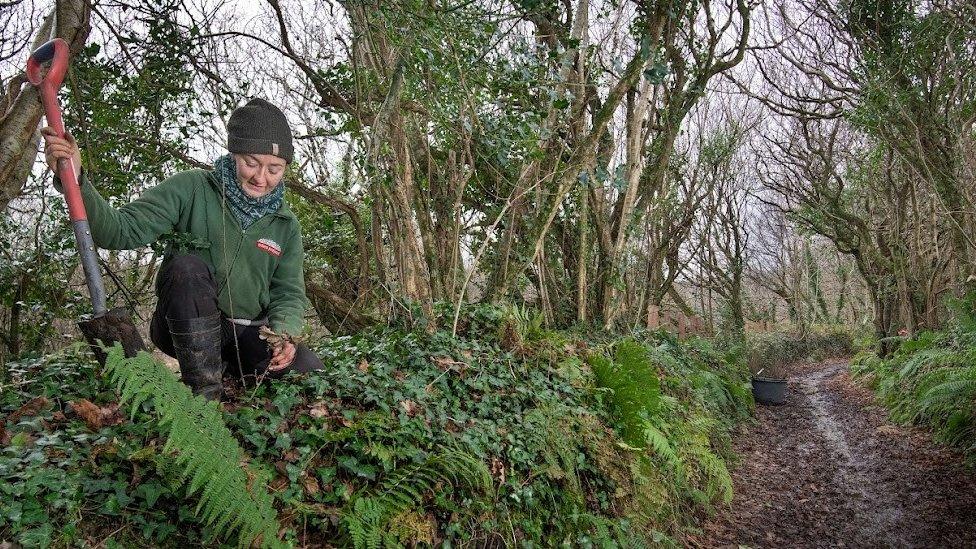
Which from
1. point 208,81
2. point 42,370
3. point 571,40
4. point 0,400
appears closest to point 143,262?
point 208,81

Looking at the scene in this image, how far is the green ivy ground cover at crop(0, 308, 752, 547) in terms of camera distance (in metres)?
2.00

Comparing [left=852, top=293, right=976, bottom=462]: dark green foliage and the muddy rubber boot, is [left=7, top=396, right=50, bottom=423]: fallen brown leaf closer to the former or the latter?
the muddy rubber boot

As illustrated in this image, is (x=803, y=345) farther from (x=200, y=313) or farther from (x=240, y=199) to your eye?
(x=200, y=313)

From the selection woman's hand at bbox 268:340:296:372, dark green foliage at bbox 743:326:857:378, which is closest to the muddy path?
woman's hand at bbox 268:340:296:372

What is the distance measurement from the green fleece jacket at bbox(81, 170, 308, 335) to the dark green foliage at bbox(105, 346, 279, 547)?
3.02ft

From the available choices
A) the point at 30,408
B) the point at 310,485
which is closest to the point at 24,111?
the point at 30,408

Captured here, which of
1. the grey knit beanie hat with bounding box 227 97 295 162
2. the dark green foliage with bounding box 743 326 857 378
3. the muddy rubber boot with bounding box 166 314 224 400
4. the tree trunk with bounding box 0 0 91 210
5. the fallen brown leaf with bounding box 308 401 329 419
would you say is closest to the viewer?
the muddy rubber boot with bounding box 166 314 224 400

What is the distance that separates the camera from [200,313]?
2.65 meters

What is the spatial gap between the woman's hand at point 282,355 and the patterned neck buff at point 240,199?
0.66 m

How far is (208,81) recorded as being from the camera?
193 inches

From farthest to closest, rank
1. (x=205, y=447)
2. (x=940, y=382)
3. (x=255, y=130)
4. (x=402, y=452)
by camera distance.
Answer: (x=940, y=382) → (x=255, y=130) → (x=402, y=452) → (x=205, y=447)

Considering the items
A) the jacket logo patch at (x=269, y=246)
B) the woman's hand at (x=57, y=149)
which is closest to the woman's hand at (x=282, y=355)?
the jacket logo patch at (x=269, y=246)

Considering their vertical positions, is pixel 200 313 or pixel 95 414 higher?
pixel 200 313

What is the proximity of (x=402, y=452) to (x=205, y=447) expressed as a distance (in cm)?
103
